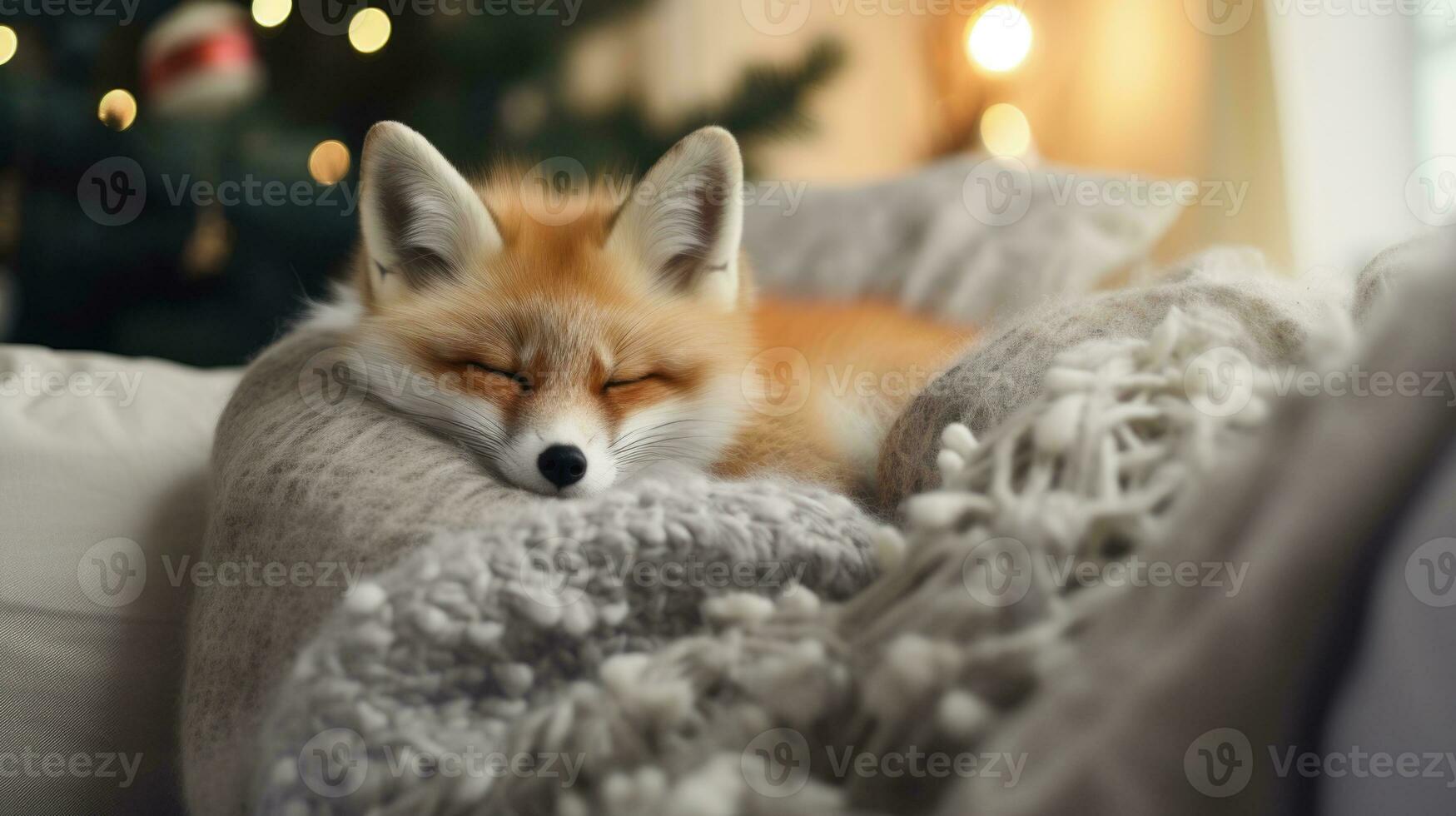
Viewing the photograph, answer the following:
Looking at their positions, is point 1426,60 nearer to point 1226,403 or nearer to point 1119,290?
point 1119,290

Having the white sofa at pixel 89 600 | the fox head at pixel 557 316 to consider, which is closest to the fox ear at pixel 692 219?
the fox head at pixel 557 316

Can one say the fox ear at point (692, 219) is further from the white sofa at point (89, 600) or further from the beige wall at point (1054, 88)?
the beige wall at point (1054, 88)

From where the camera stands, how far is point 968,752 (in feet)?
1.45

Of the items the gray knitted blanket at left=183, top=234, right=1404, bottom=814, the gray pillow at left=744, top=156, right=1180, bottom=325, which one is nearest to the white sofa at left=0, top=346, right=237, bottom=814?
the gray knitted blanket at left=183, top=234, right=1404, bottom=814

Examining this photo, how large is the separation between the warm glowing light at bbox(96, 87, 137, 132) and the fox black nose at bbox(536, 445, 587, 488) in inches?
72.4

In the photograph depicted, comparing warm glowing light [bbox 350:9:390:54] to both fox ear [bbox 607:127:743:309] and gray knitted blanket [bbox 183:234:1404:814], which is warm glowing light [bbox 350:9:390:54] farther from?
gray knitted blanket [bbox 183:234:1404:814]

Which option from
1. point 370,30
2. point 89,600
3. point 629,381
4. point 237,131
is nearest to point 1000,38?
point 370,30

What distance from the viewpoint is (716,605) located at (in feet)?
1.91

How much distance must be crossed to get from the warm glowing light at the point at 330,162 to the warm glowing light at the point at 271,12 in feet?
1.22

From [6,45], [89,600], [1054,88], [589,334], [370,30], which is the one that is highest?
[1054,88]

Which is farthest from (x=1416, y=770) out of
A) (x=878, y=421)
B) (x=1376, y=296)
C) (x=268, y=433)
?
(x=268, y=433)

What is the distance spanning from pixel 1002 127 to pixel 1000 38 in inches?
11.6

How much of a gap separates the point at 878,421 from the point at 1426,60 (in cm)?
180

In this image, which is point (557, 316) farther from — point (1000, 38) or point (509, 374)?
point (1000, 38)
